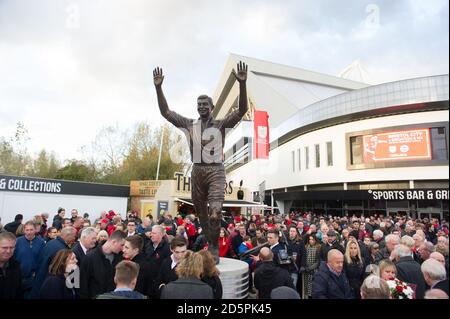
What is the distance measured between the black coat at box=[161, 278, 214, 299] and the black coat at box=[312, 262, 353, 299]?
1.51m

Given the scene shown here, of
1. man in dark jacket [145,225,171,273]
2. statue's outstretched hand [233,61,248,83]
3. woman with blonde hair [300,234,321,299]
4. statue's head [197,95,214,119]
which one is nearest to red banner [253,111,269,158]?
woman with blonde hair [300,234,321,299]

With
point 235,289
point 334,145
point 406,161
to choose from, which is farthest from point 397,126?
point 235,289

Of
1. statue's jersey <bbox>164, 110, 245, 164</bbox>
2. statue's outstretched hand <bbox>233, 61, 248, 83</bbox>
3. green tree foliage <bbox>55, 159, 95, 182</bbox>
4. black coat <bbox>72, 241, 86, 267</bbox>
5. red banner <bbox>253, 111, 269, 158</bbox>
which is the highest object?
red banner <bbox>253, 111, 269, 158</bbox>

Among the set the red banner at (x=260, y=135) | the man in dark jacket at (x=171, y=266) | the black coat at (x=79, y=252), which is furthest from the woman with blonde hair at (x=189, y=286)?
the red banner at (x=260, y=135)

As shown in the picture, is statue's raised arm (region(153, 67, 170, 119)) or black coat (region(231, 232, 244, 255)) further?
black coat (region(231, 232, 244, 255))

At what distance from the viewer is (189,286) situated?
105 inches

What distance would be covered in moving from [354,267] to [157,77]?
4.53 m

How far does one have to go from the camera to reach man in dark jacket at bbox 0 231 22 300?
129 inches

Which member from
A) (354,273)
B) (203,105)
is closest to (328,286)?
(354,273)

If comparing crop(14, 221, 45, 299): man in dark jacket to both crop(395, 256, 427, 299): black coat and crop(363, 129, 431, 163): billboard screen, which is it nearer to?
crop(395, 256, 427, 299): black coat

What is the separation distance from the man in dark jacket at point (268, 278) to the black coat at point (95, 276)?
6.49 feet

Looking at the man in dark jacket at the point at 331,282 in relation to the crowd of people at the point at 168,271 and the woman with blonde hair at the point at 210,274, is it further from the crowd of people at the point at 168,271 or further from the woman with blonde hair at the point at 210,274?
the woman with blonde hair at the point at 210,274
